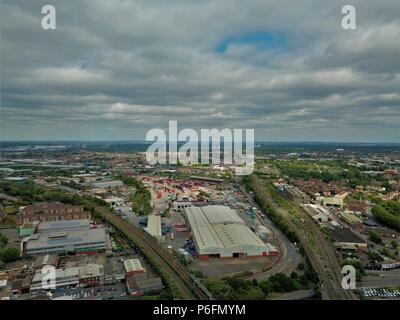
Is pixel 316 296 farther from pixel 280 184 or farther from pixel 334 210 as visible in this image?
pixel 280 184

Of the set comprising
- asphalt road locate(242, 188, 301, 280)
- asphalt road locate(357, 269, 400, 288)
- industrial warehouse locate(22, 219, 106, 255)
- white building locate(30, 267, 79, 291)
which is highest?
industrial warehouse locate(22, 219, 106, 255)

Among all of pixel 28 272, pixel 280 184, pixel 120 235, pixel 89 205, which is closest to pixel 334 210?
pixel 280 184

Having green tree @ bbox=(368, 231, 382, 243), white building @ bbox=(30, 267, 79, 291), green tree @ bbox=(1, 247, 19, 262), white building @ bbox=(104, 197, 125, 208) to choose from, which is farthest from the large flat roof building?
green tree @ bbox=(368, 231, 382, 243)

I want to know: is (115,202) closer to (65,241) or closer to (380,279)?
(65,241)

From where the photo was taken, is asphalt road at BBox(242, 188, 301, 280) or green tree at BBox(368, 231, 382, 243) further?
green tree at BBox(368, 231, 382, 243)

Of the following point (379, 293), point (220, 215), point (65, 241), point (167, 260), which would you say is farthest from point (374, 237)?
point (65, 241)

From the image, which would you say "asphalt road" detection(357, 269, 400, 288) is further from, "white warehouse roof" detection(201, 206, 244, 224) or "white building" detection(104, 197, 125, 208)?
"white building" detection(104, 197, 125, 208)

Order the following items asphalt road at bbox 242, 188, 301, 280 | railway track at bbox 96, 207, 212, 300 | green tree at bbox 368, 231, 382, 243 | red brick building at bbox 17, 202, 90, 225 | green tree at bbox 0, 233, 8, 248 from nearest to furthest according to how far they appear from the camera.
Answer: railway track at bbox 96, 207, 212, 300 → asphalt road at bbox 242, 188, 301, 280 → green tree at bbox 0, 233, 8, 248 → green tree at bbox 368, 231, 382, 243 → red brick building at bbox 17, 202, 90, 225

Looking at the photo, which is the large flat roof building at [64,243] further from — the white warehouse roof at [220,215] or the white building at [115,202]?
the white building at [115,202]
